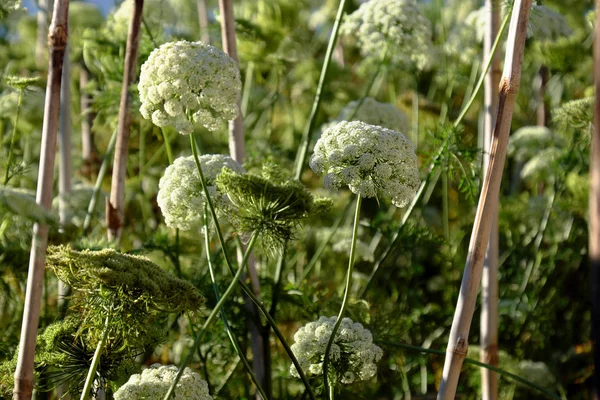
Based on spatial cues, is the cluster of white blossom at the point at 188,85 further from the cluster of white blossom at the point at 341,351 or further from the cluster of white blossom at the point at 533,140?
the cluster of white blossom at the point at 533,140

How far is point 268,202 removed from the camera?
183 centimetres

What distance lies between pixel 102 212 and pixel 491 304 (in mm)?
1737

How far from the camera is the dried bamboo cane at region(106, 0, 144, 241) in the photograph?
8.12 ft

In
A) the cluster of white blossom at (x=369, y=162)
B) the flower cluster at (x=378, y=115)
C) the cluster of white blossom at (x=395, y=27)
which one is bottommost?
the cluster of white blossom at (x=369, y=162)

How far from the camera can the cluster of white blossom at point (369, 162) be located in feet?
6.24

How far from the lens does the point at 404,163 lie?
1943 millimetres

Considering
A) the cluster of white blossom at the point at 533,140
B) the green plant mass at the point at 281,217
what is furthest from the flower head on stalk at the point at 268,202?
the cluster of white blossom at the point at 533,140

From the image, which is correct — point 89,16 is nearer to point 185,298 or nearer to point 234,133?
point 234,133

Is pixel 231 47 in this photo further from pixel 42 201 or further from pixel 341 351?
pixel 341 351

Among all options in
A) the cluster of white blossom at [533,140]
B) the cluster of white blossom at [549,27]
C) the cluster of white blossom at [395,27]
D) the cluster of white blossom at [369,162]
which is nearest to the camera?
the cluster of white blossom at [369,162]

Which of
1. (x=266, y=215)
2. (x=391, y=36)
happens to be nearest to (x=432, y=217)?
(x=391, y=36)

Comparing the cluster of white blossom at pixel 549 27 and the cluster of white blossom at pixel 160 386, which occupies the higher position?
the cluster of white blossom at pixel 549 27

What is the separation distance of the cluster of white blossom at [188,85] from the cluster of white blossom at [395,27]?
1.20 m

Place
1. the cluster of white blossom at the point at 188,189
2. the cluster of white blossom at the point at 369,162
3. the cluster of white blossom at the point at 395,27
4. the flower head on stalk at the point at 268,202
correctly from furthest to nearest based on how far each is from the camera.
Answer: the cluster of white blossom at the point at 395,27 < the cluster of white blossom at the point at 188,189 < the cluster of white blossom at the point at 369,162 < the flower head on stalk at the point at 268,202
